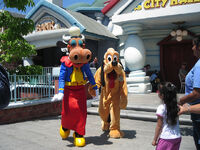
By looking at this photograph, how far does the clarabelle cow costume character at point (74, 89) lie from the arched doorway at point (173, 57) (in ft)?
21.7

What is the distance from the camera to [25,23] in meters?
6.14

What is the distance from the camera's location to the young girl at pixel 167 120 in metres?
2.35

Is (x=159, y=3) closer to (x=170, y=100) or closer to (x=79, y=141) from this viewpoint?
(x=79, y=141)

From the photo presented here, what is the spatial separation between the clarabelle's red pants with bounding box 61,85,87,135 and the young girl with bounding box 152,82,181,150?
1.79 metres

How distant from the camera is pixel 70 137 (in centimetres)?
446

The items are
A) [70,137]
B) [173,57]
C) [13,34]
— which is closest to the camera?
[70,137]

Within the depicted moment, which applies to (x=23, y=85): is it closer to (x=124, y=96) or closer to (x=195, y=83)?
(x=124, y=96)

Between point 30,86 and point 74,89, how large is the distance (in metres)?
2.66

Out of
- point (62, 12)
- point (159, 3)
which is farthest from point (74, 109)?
point (62, 12)

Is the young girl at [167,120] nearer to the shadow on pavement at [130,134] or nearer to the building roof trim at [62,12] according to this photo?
the shadow on pavement at [130,134]

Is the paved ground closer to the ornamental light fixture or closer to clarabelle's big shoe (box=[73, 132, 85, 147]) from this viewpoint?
clarabelle's big shoe (box=[73, 132, 85, 147])

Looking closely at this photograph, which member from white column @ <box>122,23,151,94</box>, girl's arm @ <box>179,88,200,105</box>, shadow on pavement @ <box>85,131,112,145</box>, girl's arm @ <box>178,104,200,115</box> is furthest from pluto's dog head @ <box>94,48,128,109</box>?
white column @ <box>122,23,151,94</box>

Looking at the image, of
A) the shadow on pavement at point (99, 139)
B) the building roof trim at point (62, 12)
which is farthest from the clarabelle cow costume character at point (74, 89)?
the building roof trim at point (62, 12)

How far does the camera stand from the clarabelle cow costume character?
3.85 m
